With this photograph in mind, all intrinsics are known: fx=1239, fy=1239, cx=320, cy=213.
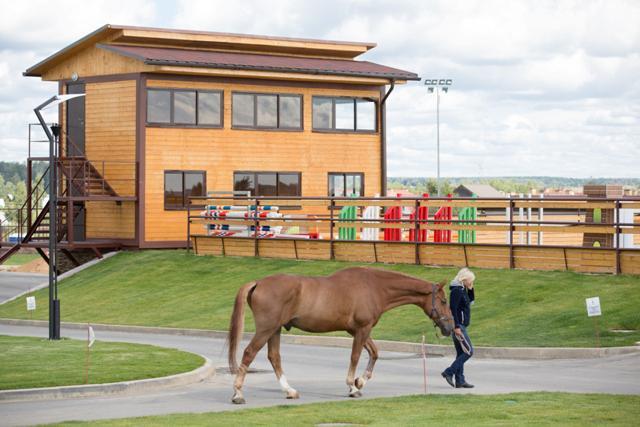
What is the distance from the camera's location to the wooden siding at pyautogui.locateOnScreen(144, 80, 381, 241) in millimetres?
44531

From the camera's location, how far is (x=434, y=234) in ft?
115

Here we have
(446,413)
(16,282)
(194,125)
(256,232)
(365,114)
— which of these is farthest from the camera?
(16,282)

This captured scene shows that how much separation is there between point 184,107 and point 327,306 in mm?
28470

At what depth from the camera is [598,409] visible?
49.0 ft

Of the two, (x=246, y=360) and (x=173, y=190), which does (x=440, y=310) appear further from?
(x=173, y=190)

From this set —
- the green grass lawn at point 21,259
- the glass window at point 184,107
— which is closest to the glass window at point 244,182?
the glass window at point 184,107

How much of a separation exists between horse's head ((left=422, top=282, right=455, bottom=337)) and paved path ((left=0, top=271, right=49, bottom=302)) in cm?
3307

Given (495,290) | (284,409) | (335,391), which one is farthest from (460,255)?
(284,409)

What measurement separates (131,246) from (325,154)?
28.0ft

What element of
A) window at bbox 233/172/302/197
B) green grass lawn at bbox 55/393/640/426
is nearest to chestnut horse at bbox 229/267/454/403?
green grass lawn at bbox 55/393/640/426

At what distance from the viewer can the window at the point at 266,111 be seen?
46250 mm

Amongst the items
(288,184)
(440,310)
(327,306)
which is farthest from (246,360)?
(288,184)

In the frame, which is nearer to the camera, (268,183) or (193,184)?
(193,184)

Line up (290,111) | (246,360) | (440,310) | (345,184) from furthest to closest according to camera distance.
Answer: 1. (345,184)
2. (290,111)
3. (440,310)
4. (246,360)
